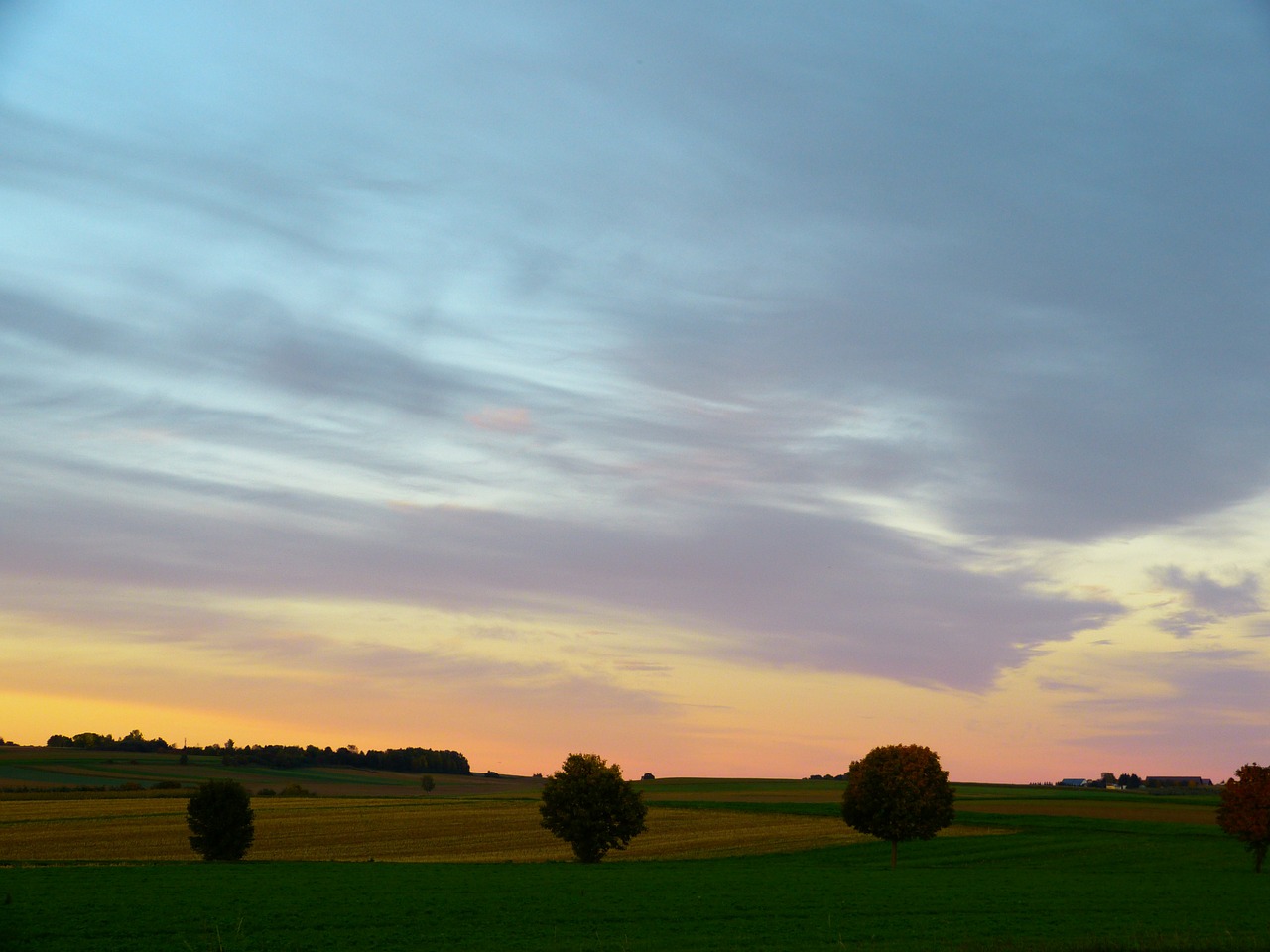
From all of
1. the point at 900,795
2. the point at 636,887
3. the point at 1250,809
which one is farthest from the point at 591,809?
the point at 1250,809

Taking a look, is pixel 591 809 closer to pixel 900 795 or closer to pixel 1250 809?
pixel 900 795

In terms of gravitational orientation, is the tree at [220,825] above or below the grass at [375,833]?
above

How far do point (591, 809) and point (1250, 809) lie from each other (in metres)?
42.2

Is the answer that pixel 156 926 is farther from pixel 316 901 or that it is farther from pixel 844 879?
pixel 844 879

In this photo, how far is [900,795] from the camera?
75.6m

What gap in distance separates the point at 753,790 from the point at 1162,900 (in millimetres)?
119189

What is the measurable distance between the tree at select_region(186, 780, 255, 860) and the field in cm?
236

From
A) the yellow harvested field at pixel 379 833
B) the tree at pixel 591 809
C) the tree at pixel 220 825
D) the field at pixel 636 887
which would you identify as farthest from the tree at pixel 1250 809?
the tree at pixel 220 825

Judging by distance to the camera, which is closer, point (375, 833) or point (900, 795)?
point (900, 795)

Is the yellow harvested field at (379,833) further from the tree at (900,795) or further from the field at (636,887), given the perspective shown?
the tree at (900,795)

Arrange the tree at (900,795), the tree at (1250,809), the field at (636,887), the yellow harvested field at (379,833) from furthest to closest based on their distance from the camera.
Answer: the yellow harvested field at (379,833) → the tree at (900,795) → the tree at (1250,809) → the field at (636,887)

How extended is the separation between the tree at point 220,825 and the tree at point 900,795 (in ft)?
135

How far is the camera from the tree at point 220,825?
7619 cm

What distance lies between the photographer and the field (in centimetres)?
3731
